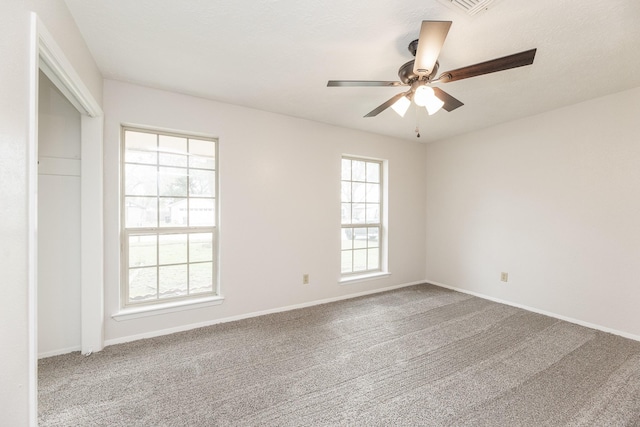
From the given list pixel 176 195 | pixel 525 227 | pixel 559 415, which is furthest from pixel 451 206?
pixel 176 195

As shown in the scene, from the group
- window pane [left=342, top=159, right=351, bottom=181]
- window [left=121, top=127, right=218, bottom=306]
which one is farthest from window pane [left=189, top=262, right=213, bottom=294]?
window pane [left=342, top=159, right=351, bottom=181]

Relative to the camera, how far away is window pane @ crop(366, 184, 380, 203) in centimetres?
418

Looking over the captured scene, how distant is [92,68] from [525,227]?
15.7 feet

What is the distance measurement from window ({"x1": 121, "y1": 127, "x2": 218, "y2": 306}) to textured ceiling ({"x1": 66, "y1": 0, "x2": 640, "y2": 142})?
607 mm

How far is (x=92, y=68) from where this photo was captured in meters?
2.08

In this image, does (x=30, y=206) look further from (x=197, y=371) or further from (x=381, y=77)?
(x=381, y=77)

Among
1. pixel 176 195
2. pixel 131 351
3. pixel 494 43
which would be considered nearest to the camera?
pixel 494 43

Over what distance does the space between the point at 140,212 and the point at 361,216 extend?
2836mm

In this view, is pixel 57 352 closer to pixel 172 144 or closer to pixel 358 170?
pixel 172 144

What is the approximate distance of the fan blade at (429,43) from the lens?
1.34m

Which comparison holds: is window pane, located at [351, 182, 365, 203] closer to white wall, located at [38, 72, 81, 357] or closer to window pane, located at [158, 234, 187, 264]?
window pane, located at [158, 234, 187, 264]

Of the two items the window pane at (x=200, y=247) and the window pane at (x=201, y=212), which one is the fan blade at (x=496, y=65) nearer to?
the window pane at (x=201, y=212)

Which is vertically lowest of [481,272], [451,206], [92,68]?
[481,272]

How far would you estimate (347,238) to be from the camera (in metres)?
3.94
